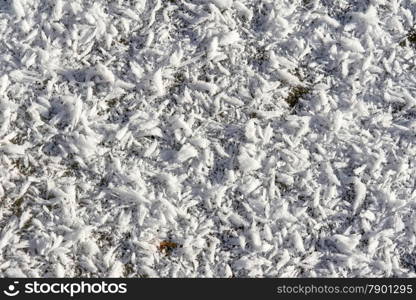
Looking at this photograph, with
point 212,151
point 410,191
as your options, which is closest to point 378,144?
point 410,191

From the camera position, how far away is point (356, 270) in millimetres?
2367

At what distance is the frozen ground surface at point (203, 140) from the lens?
7.65 ft

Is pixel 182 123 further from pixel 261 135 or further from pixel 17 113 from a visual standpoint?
pixel 17 113

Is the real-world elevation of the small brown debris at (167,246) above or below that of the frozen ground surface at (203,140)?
below

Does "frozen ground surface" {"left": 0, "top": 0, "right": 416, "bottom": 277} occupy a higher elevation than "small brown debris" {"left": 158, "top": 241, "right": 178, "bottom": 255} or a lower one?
higher

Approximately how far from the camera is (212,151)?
2.40m

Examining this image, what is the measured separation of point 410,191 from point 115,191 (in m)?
1.33

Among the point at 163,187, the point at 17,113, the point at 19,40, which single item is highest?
the point at 19,40

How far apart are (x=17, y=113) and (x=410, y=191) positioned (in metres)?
1.80

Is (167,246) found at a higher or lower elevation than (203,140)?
lower

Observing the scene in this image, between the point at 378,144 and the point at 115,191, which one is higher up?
the point at 378,144

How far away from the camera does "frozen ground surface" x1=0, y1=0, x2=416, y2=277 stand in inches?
91.8

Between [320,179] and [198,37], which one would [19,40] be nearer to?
[198,37]

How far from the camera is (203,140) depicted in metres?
2.38
